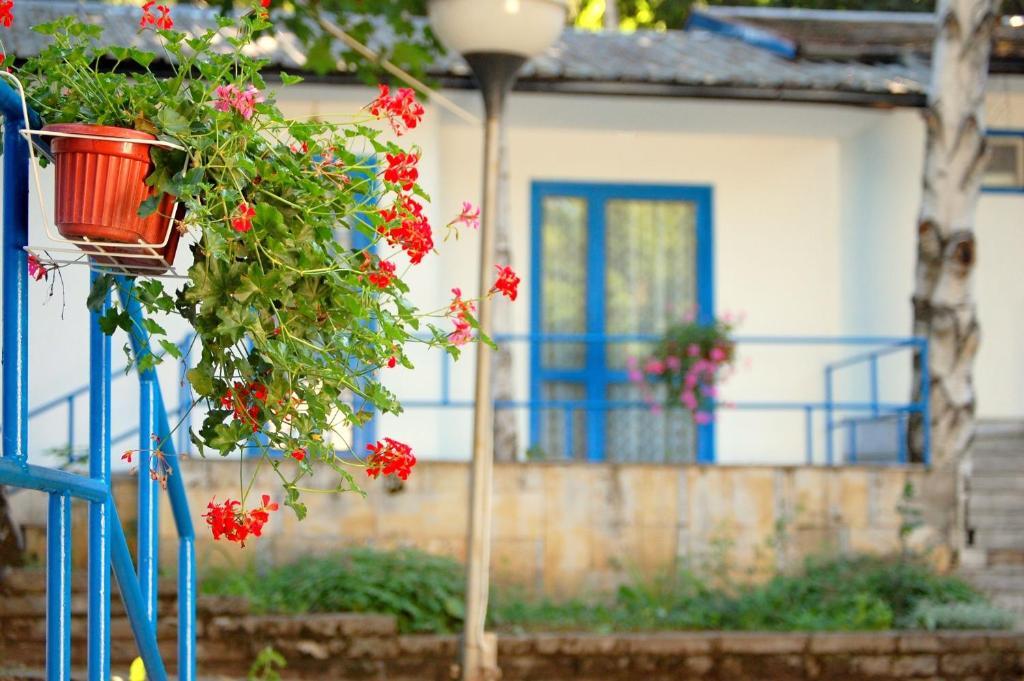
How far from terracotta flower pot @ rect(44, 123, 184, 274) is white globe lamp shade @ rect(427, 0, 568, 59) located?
375cm

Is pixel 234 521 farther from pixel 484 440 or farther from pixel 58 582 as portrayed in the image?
pixel 484 440

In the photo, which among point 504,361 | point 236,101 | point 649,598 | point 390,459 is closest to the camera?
point 236,101

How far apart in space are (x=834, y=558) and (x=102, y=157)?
24.1ft

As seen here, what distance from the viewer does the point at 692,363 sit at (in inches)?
411

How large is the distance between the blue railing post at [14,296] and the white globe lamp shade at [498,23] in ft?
12.3

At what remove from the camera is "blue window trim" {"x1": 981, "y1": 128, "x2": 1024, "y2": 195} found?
36.6 feet

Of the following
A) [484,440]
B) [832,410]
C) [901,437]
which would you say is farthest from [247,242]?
[832,410]

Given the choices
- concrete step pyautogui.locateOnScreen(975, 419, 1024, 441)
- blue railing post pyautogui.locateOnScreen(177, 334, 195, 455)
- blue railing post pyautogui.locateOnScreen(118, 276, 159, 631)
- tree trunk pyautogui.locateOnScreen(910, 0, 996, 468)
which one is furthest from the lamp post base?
concrete step pyautogui.locateOnScreen(975, 419, 1024, 441)

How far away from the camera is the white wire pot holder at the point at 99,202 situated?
241 centimetres

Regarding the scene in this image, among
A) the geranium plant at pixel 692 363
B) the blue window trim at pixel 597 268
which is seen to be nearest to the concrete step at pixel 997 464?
the geranium plant at pixel 692 363

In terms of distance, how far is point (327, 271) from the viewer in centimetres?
252

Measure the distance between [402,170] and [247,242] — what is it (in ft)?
1.66

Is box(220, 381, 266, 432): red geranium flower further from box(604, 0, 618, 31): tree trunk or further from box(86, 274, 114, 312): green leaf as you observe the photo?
box(604, 0, 618, 31): tree trunk

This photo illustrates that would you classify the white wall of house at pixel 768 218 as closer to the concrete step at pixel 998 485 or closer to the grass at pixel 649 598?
the concrete step at pixel 998 485
